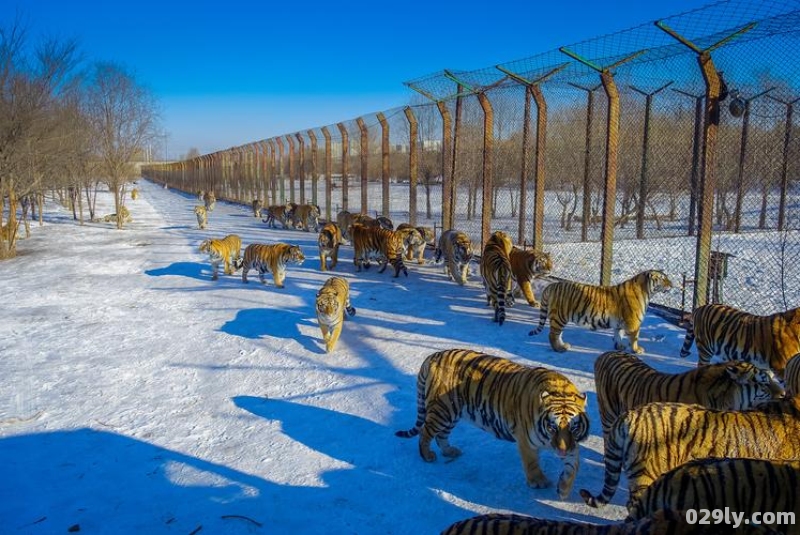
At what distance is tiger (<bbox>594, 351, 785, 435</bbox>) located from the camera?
12.0ft

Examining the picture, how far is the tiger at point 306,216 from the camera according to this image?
65.5 feet

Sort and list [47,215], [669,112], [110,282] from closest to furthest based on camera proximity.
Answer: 1. [110,282]
2. [669,112]
3. [47,215]

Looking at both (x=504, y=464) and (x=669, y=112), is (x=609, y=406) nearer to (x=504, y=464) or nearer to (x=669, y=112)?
(x=504, y=464)

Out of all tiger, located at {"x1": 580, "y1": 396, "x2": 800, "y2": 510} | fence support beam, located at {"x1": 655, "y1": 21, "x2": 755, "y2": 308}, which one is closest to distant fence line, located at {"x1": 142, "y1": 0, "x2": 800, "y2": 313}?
fence support beam, located at {"x1": 655, "y1": 21, "x2": 755, "y2": 308}

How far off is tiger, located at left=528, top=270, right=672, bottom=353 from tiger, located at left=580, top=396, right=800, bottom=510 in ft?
9.71

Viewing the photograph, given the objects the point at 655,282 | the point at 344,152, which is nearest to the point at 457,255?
the point at 655,282

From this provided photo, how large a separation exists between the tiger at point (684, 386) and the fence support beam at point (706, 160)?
3242mm

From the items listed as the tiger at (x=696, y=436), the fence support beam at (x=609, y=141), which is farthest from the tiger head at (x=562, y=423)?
the fence support beam at (x=609, y=141)

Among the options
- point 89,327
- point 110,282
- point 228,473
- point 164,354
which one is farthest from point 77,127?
point 228,473

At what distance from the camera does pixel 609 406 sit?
4234 mm

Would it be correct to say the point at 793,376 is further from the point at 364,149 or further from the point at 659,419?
the point at 364,149

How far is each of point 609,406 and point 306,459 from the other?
2.24 m

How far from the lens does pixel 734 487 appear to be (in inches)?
104

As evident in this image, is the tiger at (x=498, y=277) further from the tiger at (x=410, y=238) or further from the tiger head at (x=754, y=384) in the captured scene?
the tiger head at (x=754, y=384)
